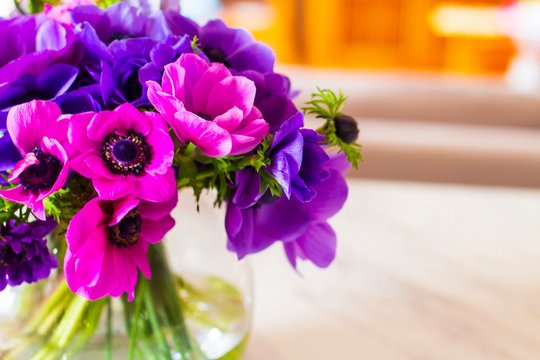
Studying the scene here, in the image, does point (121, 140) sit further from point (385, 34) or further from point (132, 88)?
point (385, 34)

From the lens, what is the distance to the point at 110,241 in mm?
408

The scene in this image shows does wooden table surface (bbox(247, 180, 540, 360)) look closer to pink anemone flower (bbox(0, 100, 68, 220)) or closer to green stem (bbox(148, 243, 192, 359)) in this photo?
green stem (bbox(148, 243, 192, 359))

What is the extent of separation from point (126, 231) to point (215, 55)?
0.14 meters

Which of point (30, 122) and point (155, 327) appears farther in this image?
point (155, 327)

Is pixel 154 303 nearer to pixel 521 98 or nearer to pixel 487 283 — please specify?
pixel 487 283

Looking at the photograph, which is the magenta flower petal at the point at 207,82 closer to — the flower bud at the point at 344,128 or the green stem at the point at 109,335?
the flower bud at the point at 344,128

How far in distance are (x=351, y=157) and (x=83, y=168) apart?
17cm

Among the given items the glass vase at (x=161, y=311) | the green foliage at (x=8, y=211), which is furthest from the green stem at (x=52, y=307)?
the green foliage at (x=8, y=211)

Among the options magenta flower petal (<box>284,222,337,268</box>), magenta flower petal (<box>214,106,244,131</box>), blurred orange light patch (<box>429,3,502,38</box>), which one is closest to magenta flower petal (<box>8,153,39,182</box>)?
magenta flower petal (<box>214,106,244,131</box>)

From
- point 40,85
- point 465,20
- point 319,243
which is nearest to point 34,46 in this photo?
point 40,85

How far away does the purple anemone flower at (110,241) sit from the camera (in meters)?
0.39

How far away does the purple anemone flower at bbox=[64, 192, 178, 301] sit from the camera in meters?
0.39

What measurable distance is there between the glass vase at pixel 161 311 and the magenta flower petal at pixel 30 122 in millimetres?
147

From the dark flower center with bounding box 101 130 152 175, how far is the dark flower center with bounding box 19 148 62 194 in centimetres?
3
